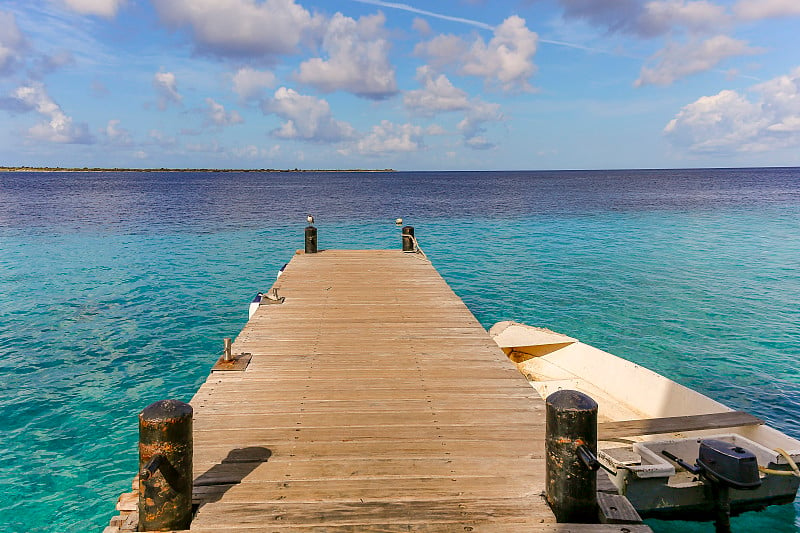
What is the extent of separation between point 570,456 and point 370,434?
218 centimetres

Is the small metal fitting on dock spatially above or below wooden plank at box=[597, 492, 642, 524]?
above

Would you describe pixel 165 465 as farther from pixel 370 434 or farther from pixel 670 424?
pixel 670 424

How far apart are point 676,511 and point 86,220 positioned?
4992cm

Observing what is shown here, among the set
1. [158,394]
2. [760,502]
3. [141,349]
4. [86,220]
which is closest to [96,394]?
[158,394]

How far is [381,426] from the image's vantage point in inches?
215

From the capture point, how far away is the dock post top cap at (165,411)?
3617 mm

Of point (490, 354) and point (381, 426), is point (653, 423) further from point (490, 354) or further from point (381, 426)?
point (381, 426)

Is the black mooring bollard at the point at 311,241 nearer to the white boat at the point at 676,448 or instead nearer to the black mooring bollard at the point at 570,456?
the white boat at the point at 676,448

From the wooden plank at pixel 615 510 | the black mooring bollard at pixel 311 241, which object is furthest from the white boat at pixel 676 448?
the black mooring bollard at pixel 311 241

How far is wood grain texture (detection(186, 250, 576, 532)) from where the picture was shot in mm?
4000

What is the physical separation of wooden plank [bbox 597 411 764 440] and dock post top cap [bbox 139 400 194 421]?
16.8 ft

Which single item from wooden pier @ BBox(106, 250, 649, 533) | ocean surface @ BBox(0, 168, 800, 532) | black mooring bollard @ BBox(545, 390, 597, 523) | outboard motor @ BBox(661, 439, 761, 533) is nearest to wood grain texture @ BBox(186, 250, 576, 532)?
wooden pier @ BBox(106, 250, 649, 533)

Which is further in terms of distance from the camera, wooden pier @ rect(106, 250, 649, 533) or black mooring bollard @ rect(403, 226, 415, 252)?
black mooring bollard @ rect(403, 226, 415, 252)

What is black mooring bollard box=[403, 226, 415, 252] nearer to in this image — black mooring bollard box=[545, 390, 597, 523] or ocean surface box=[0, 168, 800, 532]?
ocean surface box=[0, 168, 800, 532]
